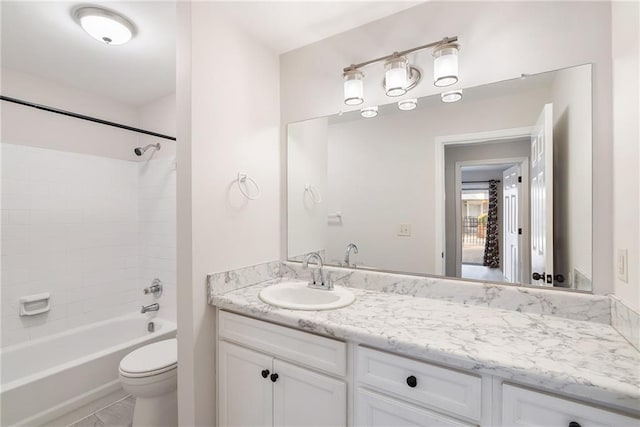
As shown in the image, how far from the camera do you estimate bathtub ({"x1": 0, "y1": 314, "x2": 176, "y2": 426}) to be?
5.43 ft

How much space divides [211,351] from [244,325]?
0.28m

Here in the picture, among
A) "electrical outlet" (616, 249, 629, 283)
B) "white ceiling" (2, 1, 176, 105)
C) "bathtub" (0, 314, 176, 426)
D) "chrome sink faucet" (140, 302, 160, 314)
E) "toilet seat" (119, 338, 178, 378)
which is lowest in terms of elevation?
"bathtub" (0, 314, 176, 426)

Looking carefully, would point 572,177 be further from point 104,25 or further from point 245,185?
point 104,25

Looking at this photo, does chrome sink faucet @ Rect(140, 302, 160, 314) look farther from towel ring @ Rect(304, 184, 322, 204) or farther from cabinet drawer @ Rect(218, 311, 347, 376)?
towel ring @ Rect(304, 184, 322, 204)

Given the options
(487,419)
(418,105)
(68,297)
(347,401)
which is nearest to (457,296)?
(487,419)

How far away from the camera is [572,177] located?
120cm

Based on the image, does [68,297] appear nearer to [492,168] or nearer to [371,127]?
[371,127]

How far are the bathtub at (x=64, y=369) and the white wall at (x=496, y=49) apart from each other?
7.16 ft

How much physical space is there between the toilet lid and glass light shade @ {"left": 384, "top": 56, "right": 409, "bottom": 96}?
6.46 ft

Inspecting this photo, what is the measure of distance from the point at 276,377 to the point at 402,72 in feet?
5.15

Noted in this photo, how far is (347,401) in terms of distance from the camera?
1.08m

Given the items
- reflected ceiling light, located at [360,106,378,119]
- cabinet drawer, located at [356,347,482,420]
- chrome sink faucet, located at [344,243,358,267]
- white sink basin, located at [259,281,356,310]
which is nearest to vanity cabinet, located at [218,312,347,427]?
cabinet drawer, located at [356,347,482,420]

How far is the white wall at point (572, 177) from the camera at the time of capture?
1146 millimetres

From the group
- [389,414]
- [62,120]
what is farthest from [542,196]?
[62,120]
